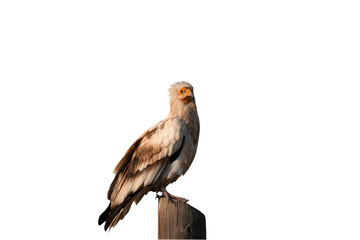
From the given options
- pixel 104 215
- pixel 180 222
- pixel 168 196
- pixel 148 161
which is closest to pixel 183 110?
pixel 148 161

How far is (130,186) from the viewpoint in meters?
8.15

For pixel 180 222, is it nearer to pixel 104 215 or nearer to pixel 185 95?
pixel 104 215

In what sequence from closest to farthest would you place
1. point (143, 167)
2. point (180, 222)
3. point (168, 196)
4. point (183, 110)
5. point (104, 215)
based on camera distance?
point (180, 222) < point (168, 196) < point (104, 215) < point (143, 167) < point (183, 110)

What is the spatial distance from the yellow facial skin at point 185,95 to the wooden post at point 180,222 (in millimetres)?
2239

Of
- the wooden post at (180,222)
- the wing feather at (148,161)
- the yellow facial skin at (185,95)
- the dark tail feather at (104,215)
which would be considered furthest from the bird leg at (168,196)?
the yellow facial skin at (185,95)

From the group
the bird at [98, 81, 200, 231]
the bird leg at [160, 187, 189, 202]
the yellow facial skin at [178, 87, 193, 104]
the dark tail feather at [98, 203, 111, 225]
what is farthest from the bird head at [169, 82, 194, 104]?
the dark tail feather at [98, 203, 111, 225]

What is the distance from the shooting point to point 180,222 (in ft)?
22.5

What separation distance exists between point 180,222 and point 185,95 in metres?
2.58

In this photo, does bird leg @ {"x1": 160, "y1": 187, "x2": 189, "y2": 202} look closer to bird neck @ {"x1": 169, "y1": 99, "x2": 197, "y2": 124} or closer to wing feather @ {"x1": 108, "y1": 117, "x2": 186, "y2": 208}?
wing feather @ {"x1": 108, "y1": 117, "x2": 186, "y2": 208}

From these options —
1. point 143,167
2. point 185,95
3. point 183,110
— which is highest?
point 185,95

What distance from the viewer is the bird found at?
8.12m

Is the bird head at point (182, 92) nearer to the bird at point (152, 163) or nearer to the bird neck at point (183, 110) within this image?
the bird neck at point (183, 110)

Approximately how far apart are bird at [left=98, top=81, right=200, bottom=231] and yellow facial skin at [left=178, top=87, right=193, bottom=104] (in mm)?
287

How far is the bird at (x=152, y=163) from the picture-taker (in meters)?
8.12
